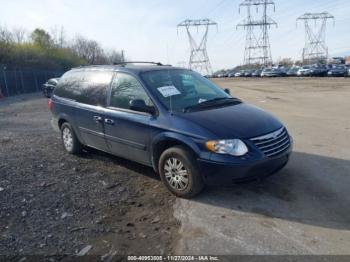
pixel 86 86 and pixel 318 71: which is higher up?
pixel 86 86

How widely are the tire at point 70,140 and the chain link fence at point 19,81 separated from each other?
25.0 m

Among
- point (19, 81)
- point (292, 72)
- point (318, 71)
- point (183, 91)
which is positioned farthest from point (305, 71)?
point (183, 91)

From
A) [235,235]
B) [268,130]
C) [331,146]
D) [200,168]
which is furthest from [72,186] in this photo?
[331,146]

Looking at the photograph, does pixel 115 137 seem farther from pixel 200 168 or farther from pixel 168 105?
pixel 200 168

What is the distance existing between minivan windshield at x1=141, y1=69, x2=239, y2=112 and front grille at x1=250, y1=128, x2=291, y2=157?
95cm

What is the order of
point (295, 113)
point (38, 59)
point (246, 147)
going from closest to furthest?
point (246, 147), point (295, 113), point (38, 59)

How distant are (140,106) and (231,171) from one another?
1.57m

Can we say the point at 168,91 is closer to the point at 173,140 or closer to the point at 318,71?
the point at 173,140

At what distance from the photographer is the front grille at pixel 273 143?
A: 14.1ft

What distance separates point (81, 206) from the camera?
443 centimetres

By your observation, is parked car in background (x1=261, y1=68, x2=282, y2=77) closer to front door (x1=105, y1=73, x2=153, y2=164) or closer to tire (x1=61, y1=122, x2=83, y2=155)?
tire (x1=61, y1=122, x2=83, y2=155)

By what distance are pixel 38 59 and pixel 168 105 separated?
47.8 metres

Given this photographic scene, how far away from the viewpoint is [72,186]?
16.7 feet

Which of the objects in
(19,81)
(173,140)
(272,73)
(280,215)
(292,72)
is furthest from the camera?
(272,73)
